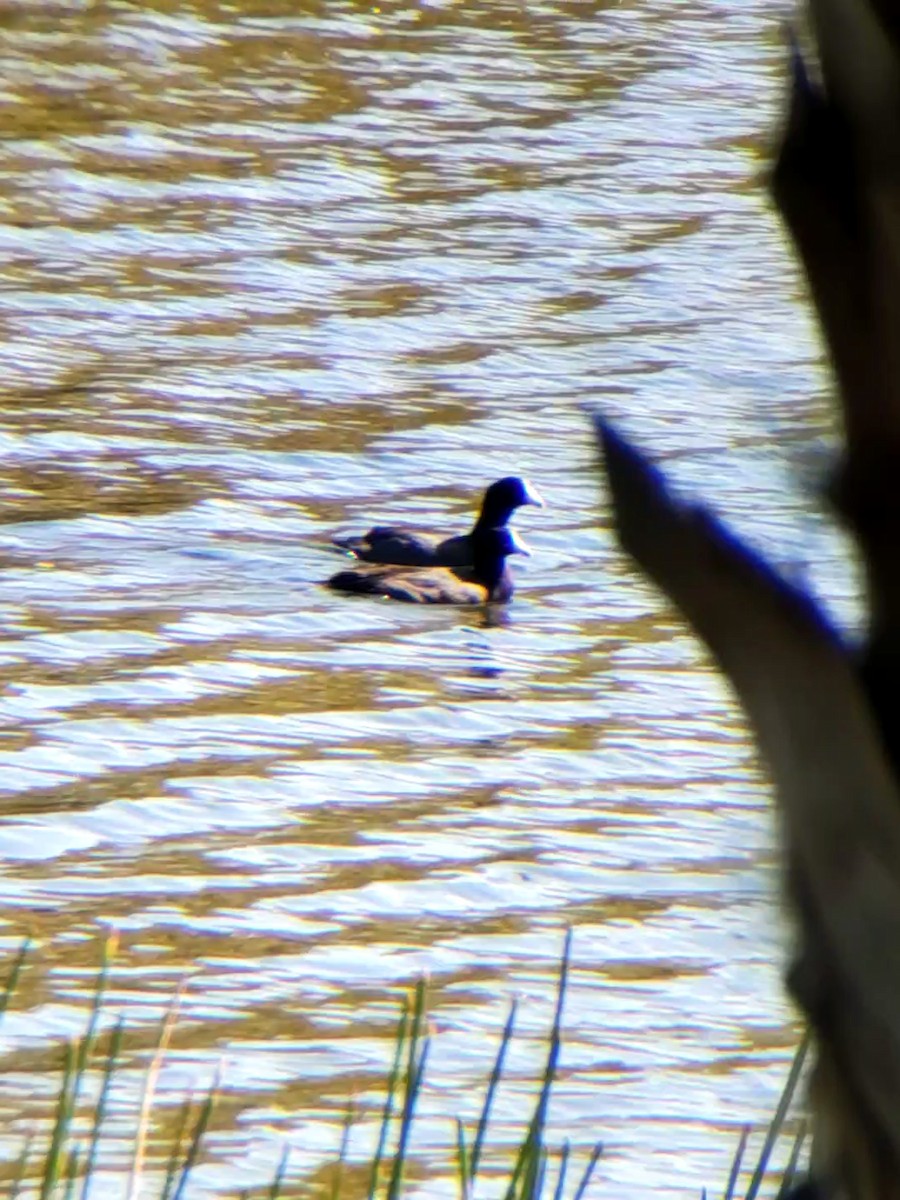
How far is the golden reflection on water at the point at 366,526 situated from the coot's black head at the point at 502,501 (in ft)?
1.31

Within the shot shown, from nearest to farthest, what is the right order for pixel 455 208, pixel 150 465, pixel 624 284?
pixel 150 465, pixel 624 284, pixel 455 208

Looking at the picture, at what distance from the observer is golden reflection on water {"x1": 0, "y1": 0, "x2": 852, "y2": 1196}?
6.84 meters

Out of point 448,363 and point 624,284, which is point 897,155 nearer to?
point 448,363

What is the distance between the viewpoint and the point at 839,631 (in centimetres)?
144

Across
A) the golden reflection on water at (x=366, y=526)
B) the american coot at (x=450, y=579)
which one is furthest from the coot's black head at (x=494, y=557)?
the golden reflection on water at (x=366, y=526)

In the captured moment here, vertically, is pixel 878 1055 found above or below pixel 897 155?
below

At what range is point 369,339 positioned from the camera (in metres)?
13.6

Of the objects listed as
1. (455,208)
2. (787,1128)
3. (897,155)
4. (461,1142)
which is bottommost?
(455,208)

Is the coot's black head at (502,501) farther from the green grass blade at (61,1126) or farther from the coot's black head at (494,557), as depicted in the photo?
the green grass blade at (61,1126)

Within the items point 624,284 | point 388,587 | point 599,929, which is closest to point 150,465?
point 388,587

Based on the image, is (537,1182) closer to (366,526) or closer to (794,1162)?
(794,1162)

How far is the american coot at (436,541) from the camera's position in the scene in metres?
10.9

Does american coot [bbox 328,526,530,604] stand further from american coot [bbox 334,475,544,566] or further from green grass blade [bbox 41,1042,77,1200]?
green grass blade [bbox 41,1042,77,1200]

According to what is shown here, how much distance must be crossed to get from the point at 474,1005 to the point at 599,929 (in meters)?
0.71
